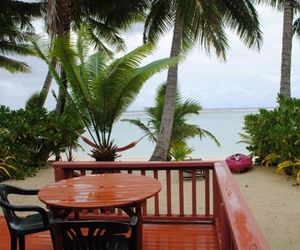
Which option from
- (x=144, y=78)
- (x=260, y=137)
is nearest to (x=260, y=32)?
(x=260, y=137)

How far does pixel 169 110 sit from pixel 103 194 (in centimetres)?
719

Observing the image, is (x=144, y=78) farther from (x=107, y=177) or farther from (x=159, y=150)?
(x=107, y=177)

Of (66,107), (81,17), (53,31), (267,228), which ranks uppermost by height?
(81,17)

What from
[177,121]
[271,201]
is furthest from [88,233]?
[177,121]

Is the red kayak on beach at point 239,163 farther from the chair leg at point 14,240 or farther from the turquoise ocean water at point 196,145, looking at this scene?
the chair leg at point 14,240

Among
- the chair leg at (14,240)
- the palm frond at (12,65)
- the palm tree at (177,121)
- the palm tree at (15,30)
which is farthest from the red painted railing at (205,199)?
the palm frond at (12,65)

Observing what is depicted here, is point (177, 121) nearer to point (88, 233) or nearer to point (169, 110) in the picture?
point (169, 110)

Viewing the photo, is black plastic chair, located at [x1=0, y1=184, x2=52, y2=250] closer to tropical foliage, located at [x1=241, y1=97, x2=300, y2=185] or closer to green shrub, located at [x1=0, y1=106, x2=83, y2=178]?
green shrub, located at [x1=0, y1=106, x2=83, y2=178]

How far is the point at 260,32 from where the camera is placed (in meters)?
11.4

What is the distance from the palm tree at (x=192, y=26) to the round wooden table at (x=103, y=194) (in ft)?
20.8

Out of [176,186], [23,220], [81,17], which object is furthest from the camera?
[81,17]

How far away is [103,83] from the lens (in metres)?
6.98

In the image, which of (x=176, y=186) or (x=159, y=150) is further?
(x=159, y=150)

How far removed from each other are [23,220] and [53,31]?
6.00 meters
